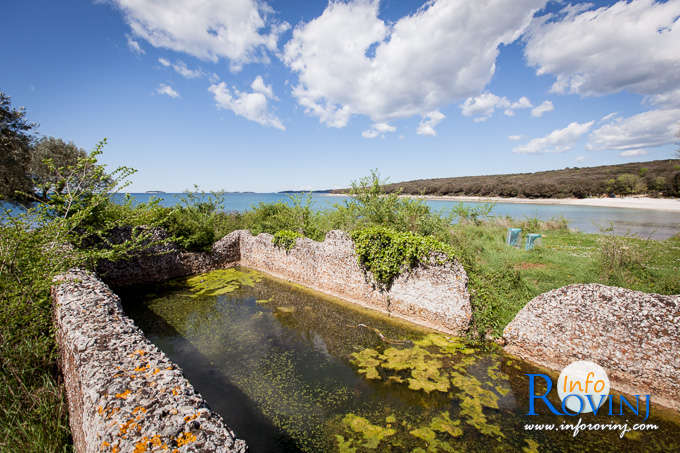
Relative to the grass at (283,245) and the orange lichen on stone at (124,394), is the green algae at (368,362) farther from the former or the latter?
the orange lichen on stone at (124,394)

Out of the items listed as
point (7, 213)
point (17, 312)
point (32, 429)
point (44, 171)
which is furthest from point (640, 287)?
point (44, 171)

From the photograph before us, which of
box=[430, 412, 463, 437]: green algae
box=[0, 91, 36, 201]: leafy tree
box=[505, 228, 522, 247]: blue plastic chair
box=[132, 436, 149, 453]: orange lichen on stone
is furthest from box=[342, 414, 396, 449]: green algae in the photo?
box=[0, 91, 36, 201]: leafy tree

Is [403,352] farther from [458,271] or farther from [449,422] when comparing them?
[458,271]

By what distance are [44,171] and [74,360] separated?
64.7ft

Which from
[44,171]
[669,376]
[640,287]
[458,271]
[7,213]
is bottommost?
[669,376]

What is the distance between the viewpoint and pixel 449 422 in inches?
162

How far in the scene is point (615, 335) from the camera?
15.1 feet

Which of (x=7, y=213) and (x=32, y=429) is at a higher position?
(x=7, y=213)

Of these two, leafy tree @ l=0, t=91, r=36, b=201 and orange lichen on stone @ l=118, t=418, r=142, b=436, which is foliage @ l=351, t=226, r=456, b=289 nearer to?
orange lichen on stone @ l=118, t=418, r=142, b=436

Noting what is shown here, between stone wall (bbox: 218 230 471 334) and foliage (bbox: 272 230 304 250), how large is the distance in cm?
21

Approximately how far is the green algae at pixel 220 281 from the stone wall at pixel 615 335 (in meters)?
9.40

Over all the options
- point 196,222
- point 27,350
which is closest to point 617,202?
point 196,222

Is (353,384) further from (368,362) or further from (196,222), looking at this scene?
(196,222)

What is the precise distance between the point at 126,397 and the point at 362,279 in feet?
21.9
